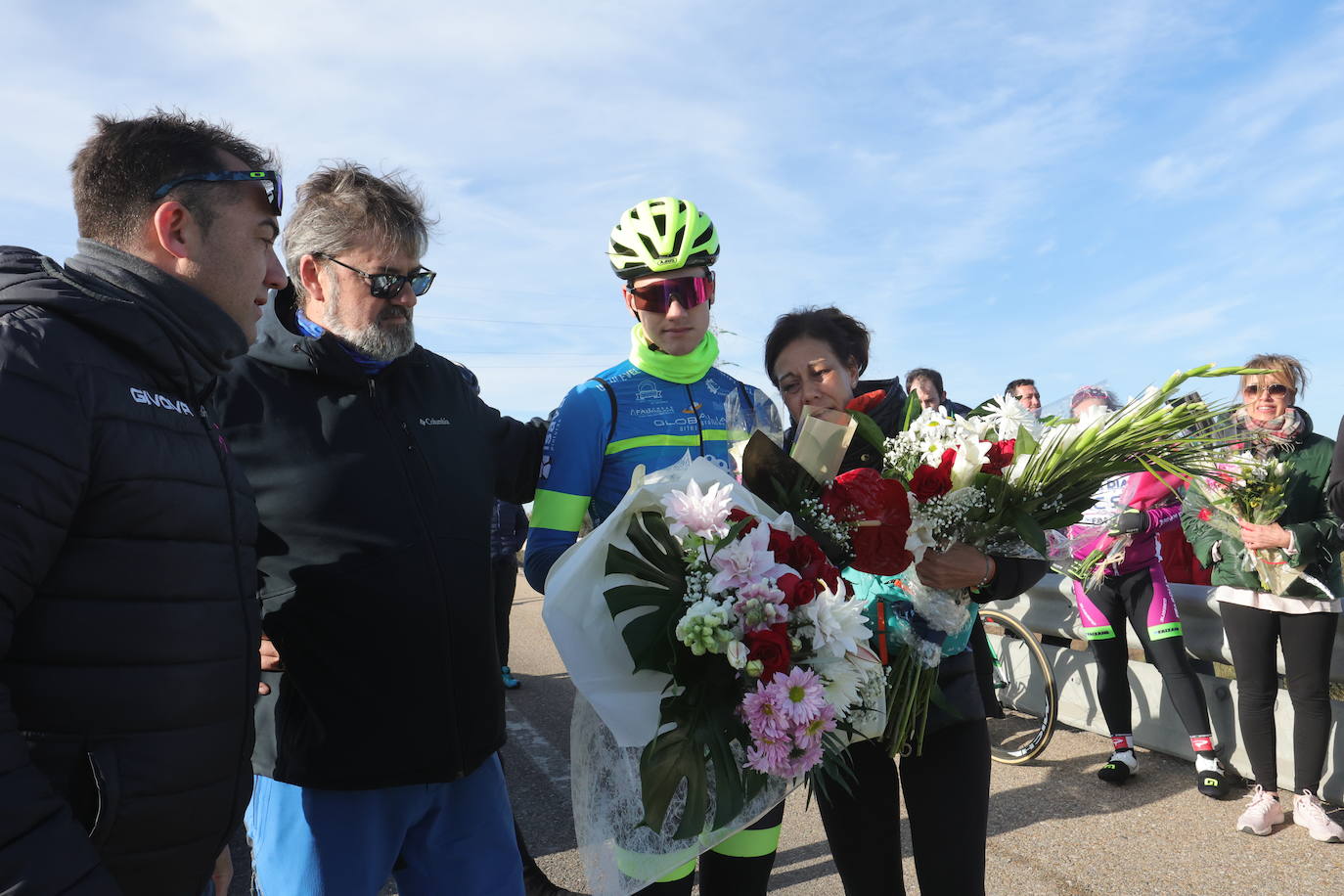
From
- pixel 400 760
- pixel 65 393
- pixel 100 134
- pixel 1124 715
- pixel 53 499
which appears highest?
pixel 100 134

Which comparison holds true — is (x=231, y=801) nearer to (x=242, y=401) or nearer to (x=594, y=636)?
(x=594, y=636)

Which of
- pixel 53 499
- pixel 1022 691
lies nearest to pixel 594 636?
pixel 53 499

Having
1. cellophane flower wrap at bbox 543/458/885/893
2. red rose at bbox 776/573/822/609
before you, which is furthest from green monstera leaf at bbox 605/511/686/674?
red rose at bbox 776/573/822/609

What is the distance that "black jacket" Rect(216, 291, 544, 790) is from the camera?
7.86 ft

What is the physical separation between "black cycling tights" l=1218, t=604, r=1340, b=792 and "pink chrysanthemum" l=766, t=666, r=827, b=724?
14.9 feet

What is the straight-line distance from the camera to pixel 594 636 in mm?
2205

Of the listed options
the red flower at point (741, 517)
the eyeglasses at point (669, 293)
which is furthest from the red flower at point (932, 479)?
the eyeglasses at point (669, 293)

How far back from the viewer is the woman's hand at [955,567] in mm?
2719

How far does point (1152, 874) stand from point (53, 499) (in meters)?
5.07

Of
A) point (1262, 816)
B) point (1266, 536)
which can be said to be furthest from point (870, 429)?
point (1262, 816)

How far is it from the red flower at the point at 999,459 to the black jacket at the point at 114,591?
2.00 meters

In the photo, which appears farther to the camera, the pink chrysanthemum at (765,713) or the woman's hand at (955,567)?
the woman's hand at (955,567)

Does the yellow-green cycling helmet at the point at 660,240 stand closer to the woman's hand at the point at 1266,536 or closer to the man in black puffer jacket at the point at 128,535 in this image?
the man in black puffer jacket at the point at 128,535

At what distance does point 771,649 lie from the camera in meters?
1.98
